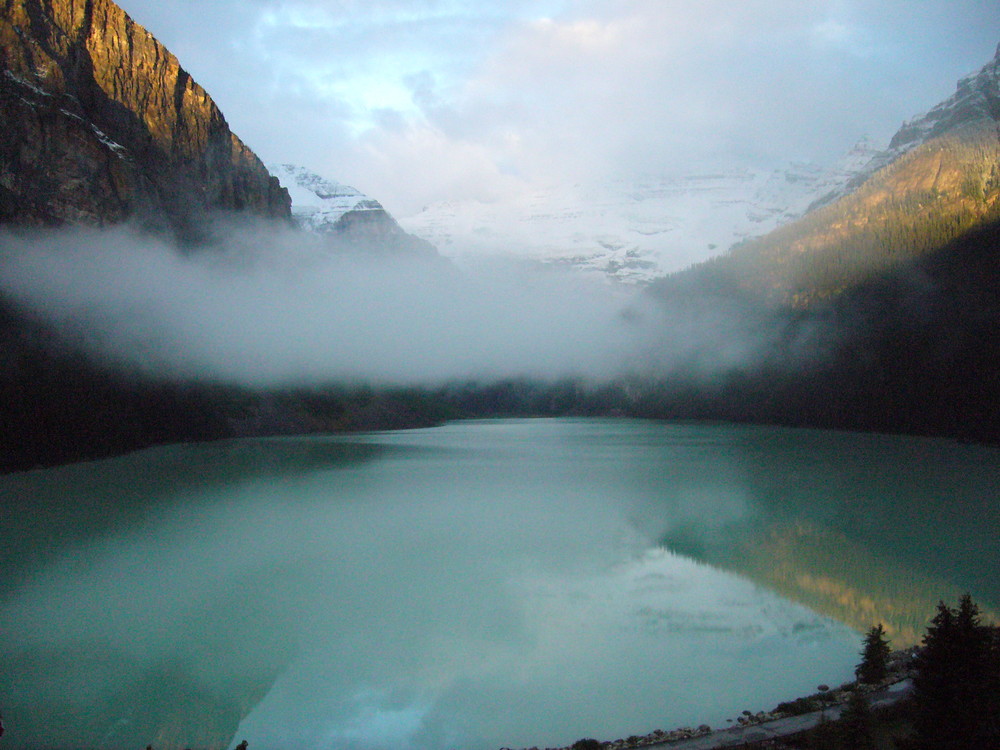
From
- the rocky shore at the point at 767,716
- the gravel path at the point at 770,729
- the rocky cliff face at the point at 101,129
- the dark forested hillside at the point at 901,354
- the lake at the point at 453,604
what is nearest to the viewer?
the gravel path at the point at 770,729

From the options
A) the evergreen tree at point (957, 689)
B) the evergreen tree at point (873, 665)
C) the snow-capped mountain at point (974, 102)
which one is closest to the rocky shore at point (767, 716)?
the evergreen tree at point (873, 665)

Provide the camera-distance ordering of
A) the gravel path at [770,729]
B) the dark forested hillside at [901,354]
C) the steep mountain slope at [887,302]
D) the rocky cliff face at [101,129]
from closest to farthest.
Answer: the gravel path at [770,729] → the rocky cliff face at [101,129] → the dark forested hillside at [901,354] → the steep mountain slope at [887,302]

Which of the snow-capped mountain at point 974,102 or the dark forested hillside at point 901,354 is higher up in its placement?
the snow-capped mountain at point 974,102

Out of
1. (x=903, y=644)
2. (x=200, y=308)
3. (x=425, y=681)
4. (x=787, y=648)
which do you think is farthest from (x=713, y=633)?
(x=200, y=308)

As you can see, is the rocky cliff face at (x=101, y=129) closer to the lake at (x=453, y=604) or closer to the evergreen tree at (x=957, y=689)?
the lake at (x=453, y=604)

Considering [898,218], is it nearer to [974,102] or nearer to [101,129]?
[974,102]

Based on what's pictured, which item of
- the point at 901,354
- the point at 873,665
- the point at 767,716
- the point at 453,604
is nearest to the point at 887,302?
the point at 901,354

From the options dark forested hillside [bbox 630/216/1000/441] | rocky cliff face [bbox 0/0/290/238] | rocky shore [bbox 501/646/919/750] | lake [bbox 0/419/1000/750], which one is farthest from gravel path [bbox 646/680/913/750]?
rocky cliff face [bbox 0/0/290/238]
